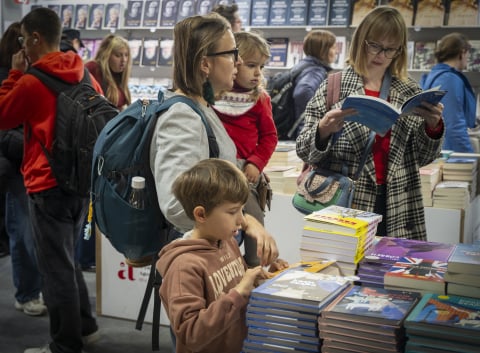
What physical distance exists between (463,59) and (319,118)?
2706 mm

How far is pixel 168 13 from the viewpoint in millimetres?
7156

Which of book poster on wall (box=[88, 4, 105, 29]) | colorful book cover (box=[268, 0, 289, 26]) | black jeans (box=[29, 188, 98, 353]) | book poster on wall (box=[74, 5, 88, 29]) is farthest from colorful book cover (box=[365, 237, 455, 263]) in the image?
book poster on wall (box=[74, 5, 88, 29])

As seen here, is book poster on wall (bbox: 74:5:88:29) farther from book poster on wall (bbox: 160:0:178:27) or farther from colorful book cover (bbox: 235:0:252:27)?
colorful book cover (bbox: 235:0:252:27)

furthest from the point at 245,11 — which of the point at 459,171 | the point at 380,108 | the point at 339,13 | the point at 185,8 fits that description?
the point at 380,108

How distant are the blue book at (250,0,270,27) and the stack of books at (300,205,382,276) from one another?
204 inches

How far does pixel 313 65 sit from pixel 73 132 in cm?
255

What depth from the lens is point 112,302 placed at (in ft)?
12.6

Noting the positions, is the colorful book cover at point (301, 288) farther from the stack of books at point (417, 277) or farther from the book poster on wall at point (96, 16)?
the book poster on wall at point (96, 16)

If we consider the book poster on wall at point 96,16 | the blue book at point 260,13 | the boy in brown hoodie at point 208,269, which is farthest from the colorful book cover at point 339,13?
the boy in brown hoodie at point 208,269

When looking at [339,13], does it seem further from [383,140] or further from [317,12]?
[383,140]

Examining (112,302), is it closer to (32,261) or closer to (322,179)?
(32,261)

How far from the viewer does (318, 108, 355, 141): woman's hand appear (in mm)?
2164

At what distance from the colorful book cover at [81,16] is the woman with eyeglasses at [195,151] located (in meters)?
5.94

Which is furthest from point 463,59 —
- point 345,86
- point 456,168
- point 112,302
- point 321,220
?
point 321,220
